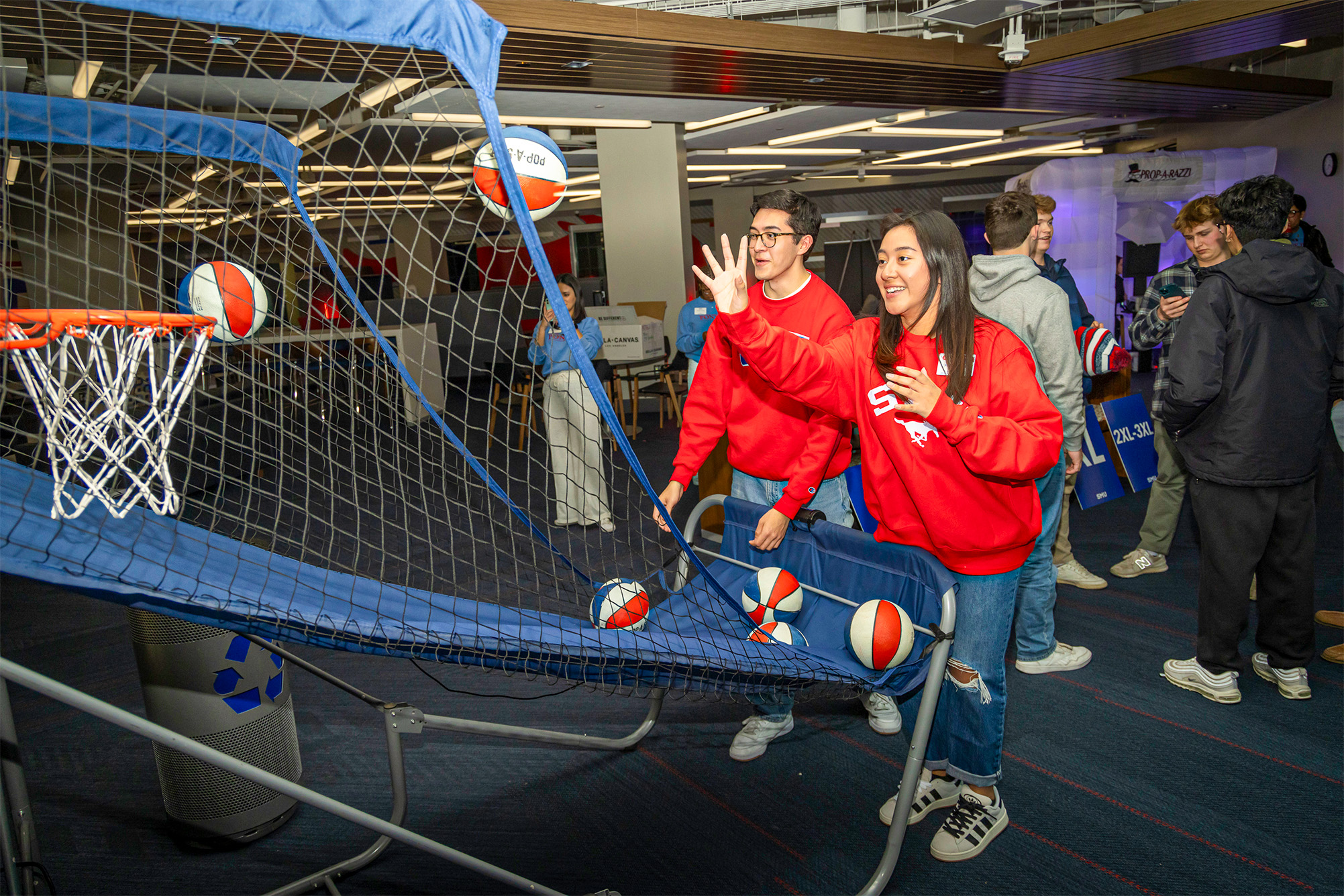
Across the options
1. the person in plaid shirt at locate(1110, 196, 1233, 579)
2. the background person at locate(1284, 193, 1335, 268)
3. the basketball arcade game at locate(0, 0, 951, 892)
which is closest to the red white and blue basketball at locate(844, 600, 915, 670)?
the basketball arcade game at locate(0, 0, 951, 892)

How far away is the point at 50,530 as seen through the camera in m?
1.42

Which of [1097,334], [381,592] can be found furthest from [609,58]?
[381,592]

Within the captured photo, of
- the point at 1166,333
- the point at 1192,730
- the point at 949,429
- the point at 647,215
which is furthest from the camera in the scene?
the point at 647,215

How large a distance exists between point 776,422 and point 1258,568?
1.67 meters

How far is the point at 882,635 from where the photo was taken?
181cm

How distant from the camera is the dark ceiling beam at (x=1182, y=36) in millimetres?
4855

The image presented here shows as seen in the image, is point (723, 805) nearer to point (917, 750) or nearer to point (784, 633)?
point (784, 633)

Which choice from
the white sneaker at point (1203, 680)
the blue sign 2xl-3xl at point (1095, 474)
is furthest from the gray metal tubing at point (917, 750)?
the blue sign 2xl-3xl at point (1095, 474)

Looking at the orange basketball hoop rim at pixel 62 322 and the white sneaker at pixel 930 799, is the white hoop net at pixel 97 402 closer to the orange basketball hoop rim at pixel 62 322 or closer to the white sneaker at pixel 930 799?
the orange basketball hoop rim at pixel 62 322

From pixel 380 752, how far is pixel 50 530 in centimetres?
151

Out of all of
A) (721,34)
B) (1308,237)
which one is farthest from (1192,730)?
(721,34)

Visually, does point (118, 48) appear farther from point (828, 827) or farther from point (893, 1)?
point (893, 1)

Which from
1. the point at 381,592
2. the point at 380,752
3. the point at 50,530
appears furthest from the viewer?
the point at 380,752

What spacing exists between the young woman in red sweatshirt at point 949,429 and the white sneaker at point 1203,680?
1063 mm
